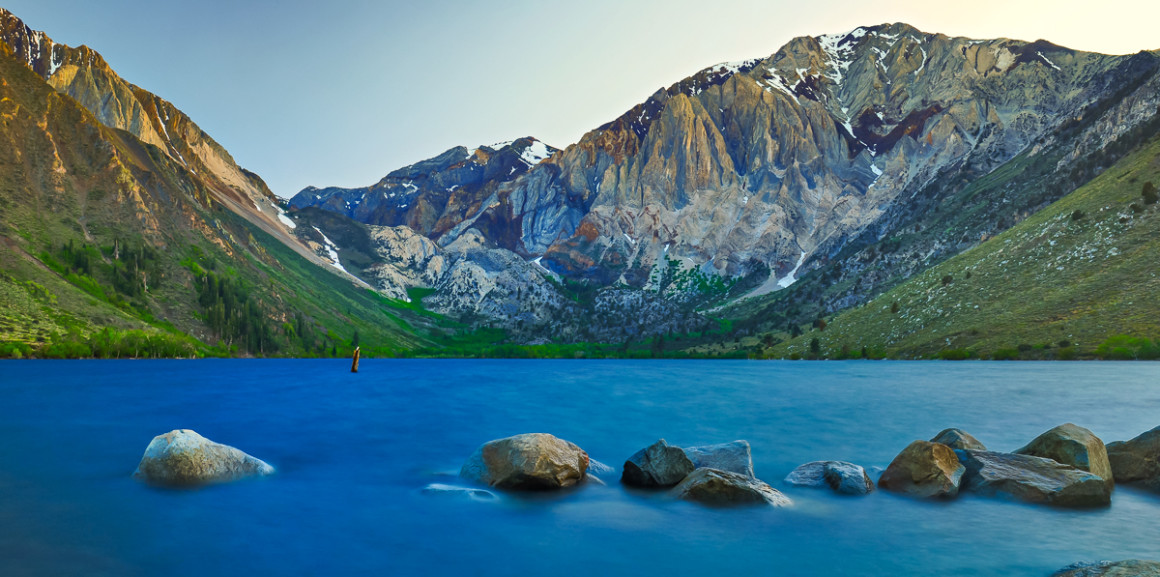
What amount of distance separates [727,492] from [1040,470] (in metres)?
11.5

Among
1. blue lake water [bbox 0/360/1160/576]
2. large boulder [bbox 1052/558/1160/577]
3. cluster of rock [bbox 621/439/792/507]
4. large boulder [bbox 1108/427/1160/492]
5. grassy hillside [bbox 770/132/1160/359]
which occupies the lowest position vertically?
blue lake water [bbox 0/360/1160/576]

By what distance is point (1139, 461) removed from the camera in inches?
882

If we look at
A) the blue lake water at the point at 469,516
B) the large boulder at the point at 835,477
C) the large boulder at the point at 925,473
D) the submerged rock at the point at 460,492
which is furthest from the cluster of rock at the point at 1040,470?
the submerged rock at the point at 460,492

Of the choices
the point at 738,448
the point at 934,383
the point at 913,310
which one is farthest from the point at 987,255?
the point at 738,448

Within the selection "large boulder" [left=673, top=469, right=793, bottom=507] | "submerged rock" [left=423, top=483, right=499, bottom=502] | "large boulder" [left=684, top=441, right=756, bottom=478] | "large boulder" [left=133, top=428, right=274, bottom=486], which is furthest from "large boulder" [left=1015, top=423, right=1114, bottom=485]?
"large boulder" [left=133, top=428, right=274, bottom=486]

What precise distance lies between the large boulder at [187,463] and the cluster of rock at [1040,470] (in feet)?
85.5

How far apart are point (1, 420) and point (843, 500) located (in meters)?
53.8

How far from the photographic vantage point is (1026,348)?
108 metres

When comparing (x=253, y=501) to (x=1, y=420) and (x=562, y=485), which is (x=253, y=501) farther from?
(x=1, y=420)

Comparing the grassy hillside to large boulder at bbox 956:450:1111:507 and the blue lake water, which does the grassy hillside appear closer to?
the blue lake water

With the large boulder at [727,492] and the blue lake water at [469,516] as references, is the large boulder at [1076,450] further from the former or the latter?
the large boulder at [727,492]

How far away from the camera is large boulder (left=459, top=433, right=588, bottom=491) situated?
22625 millimetres

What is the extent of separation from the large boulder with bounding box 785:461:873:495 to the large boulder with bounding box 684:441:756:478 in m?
1.96

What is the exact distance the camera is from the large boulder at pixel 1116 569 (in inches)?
469
